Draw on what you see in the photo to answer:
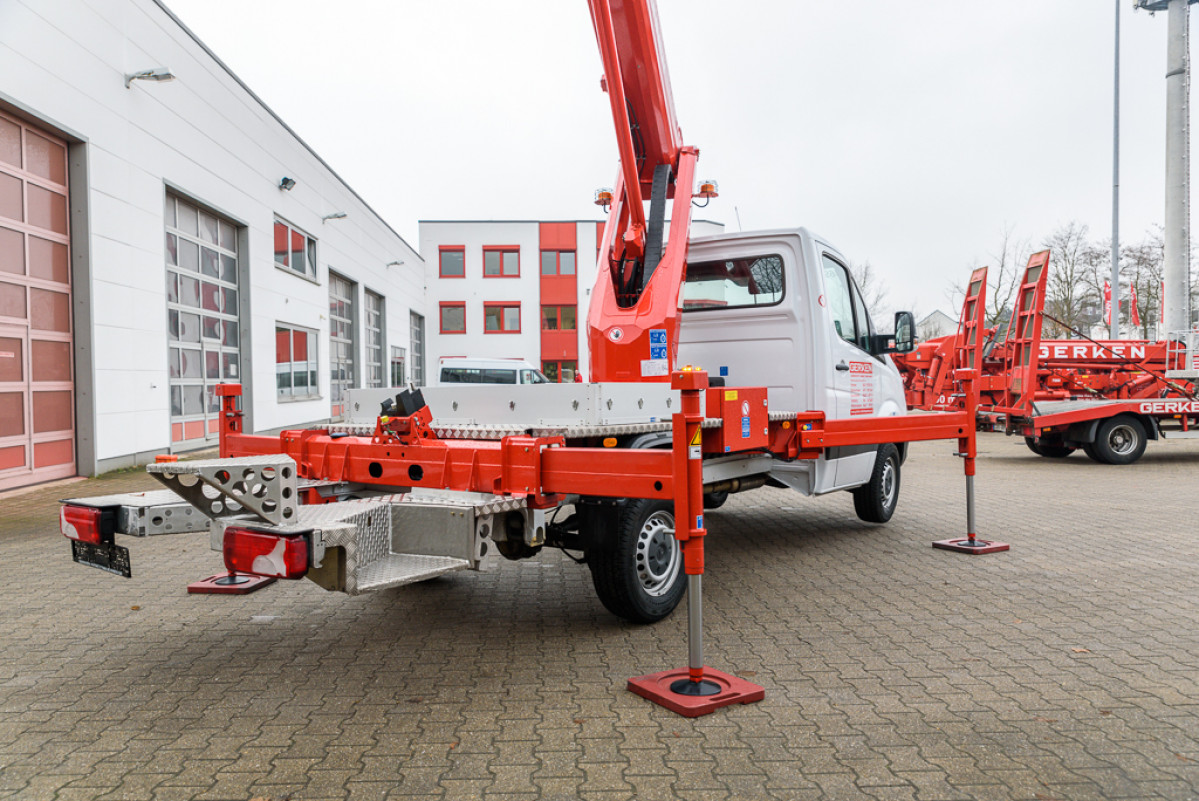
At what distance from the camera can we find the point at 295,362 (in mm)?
19094

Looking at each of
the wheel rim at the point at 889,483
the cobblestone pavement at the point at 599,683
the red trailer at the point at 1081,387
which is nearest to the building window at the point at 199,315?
the cobblestone pavement at the point at 599,683

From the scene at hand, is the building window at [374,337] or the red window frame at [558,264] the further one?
the red window frame at [558,264]

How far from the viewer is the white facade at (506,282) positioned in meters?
39.9

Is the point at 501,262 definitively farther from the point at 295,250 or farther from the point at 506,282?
the point at 295,250

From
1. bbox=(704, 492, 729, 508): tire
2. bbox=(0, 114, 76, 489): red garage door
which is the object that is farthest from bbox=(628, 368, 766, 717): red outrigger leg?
bbox=(0, 114, 76, 489): red garage door

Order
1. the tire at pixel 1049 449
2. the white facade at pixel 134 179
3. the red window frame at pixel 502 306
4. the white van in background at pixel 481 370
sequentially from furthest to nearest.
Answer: the red window frame at pixel 502 306, the white van in background at pixel 481 370, the tire at pixel 1049 449, the white facade at pixel 134 179

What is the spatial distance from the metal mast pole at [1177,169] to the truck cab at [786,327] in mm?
20623

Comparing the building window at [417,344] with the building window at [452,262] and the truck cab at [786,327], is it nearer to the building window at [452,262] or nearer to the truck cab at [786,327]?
the building window at [452,262]

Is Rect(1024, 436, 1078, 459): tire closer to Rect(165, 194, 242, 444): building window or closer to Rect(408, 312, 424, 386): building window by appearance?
Rect(165, 194, 242, 444): building window

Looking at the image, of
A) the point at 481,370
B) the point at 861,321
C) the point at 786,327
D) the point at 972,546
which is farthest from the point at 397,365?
the point at 972,546

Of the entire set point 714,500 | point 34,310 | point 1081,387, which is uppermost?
point 34,310

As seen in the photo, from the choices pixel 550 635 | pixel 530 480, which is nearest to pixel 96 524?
pixel 530 480

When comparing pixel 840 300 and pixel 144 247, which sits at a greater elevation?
pixel 144 247

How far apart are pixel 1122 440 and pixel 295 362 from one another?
54.4 ft
